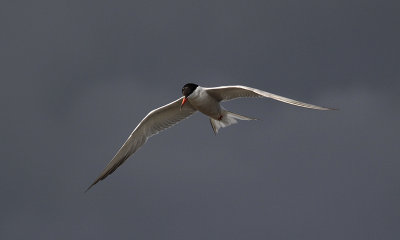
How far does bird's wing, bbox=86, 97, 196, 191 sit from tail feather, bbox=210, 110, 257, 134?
994 mm

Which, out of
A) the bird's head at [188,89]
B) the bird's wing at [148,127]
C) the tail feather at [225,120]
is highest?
the bird's head at [188,89]

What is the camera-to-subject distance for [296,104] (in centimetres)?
1803

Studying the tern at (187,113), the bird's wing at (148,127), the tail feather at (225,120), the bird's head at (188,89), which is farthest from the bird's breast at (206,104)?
the bird's wing at (148,127)

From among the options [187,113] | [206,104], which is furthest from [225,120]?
[187,113]

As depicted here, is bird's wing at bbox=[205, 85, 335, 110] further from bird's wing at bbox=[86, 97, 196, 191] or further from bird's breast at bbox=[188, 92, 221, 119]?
bird's wing at bbox=[86, 97, 196, 191]

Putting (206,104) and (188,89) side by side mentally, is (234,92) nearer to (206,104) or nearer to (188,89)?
(206,104)

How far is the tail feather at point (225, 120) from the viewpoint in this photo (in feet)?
75.4

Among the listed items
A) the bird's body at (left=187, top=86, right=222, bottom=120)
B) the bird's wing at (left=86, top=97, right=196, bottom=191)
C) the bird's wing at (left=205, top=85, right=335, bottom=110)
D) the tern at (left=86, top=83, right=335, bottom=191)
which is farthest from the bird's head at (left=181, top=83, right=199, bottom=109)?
the bird's wing at (left=86, top=97, right=196, bottom=191)

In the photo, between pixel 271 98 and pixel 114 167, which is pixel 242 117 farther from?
pixel 114 167

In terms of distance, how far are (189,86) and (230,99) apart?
5.09 feet

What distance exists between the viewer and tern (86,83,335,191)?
21875 millimetres

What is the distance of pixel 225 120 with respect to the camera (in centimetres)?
2330

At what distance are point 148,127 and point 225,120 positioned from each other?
129 inches

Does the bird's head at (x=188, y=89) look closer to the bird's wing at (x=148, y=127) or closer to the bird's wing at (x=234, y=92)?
the bird's wing at (x=234, y=92)
